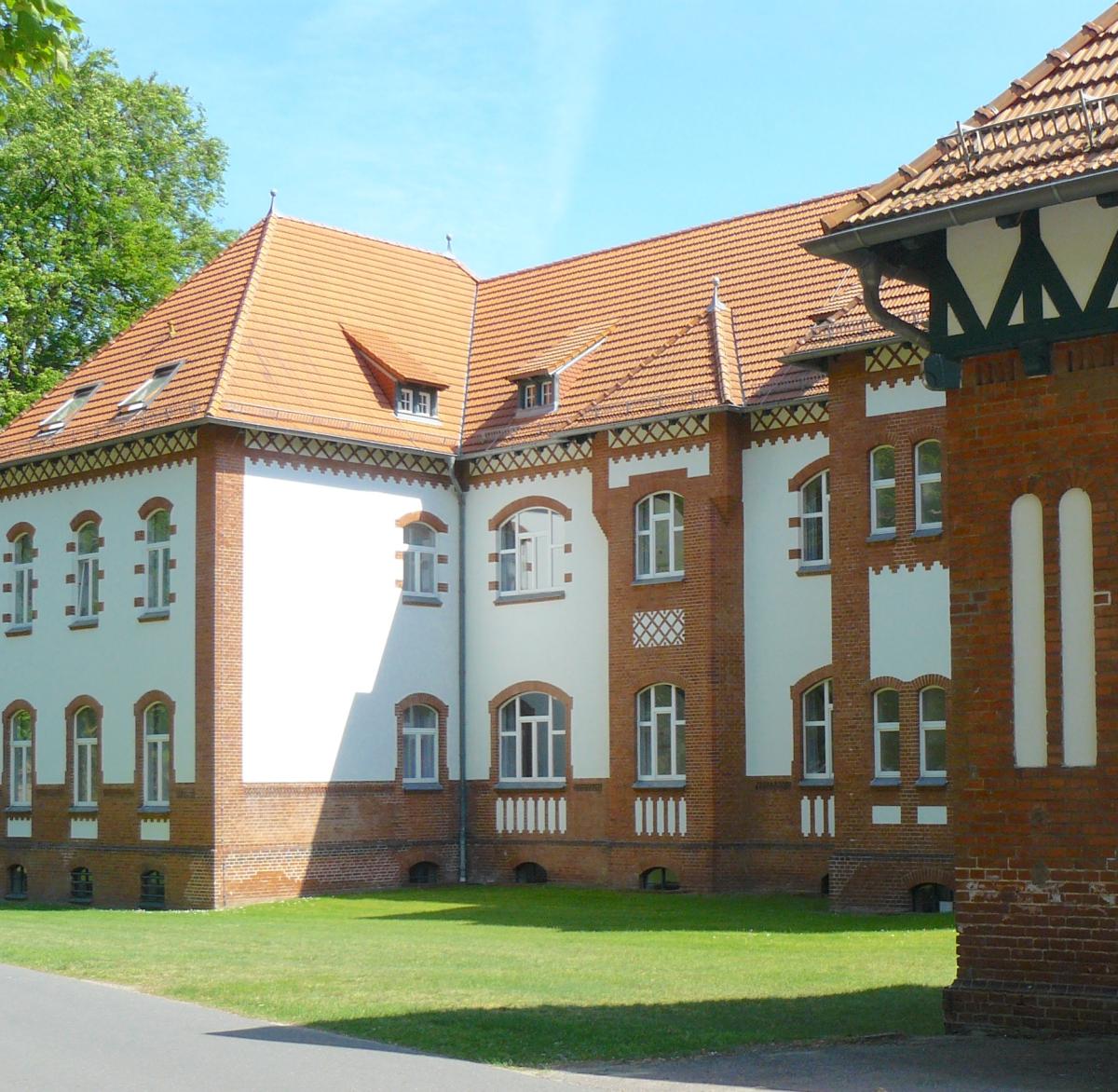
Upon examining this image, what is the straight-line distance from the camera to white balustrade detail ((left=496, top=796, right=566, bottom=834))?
105ft

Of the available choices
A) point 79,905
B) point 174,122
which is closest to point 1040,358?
point 79,905

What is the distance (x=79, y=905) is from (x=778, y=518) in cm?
1407

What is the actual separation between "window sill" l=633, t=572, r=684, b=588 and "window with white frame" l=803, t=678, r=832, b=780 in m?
2.86

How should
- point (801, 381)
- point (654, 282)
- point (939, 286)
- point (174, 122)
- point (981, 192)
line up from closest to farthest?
point (981, 192)
point (939, 286)
point (801, 381)
point (654, 282)
point (174, 122)

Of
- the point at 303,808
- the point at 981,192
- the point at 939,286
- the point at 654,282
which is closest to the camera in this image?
the point at 981,192

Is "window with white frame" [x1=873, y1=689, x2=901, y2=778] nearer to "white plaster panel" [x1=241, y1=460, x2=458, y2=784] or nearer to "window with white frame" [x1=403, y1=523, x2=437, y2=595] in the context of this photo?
"white plaster panel" [x1=241, y1=460, x2=458, y2=784]

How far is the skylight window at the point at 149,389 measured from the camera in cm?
3256

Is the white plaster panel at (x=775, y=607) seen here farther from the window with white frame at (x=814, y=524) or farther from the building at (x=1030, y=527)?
the building at (x=1030, y=527)

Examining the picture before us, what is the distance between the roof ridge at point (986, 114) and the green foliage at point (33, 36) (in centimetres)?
533

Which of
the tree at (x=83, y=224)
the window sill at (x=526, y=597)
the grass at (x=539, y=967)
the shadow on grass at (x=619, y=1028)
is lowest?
the grass at (x=539, y=967)

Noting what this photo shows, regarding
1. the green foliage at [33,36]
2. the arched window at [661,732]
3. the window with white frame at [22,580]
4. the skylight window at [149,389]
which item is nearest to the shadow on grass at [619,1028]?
the green foliage at [33,36]

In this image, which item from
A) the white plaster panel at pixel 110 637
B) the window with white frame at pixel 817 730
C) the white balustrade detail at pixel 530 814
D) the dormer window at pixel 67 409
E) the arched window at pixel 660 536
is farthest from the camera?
the dormer window at pixel 67 409

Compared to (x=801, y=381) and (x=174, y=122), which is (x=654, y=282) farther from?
(x=174, y=122)

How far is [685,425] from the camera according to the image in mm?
30016
